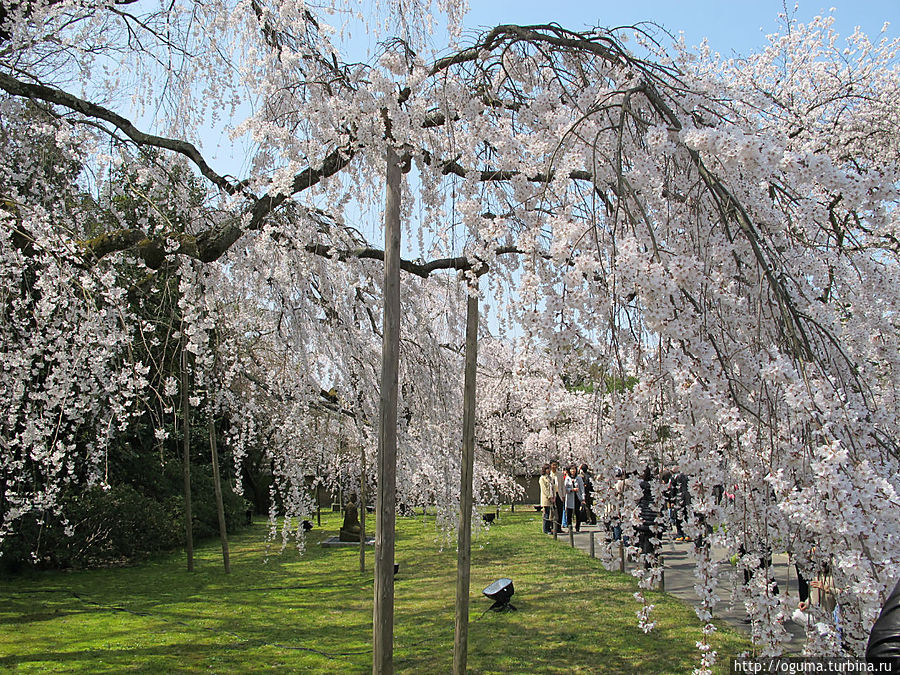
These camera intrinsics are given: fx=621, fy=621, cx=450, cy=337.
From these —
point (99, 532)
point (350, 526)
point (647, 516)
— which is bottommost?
point (350, 526)

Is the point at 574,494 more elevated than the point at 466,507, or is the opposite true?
the point at 466,507

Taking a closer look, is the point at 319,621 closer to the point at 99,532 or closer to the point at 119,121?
the point at 119,121

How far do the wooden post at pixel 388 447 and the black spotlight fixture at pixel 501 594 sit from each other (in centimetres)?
329

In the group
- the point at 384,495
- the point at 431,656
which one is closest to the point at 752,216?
the point at 384,495

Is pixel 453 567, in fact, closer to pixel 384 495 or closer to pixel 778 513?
pixel 384 495

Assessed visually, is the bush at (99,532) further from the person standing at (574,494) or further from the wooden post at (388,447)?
the person standing at (574,494)

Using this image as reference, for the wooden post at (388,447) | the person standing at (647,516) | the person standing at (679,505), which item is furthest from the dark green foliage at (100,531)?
the person standing at (679,505)

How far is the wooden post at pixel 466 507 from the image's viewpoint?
13.9 ft

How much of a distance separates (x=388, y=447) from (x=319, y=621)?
12.7ft

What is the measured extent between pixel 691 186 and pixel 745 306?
468 mm

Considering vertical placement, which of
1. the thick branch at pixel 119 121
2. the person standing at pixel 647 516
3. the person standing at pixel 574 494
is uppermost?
the thick branch at pixel 119 121

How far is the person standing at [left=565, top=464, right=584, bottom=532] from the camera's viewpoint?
12195 mm

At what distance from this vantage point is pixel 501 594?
640cm

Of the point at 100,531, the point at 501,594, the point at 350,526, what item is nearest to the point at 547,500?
the point at 350,526
